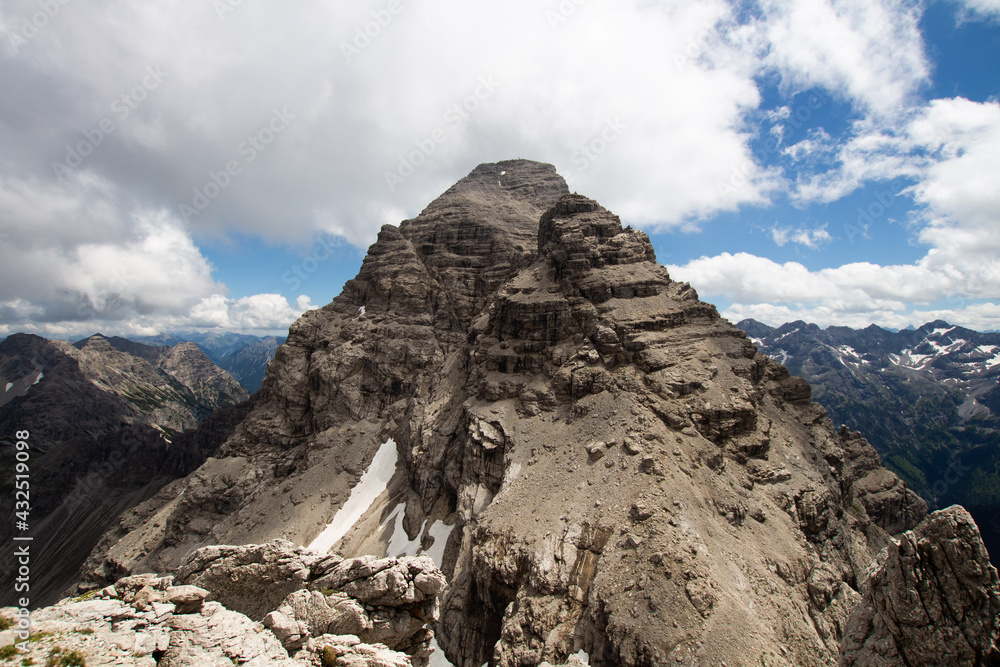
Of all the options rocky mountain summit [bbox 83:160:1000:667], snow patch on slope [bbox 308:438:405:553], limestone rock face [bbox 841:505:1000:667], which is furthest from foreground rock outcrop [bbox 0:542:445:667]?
snow patch on slope [bbox 308:438:405:553]

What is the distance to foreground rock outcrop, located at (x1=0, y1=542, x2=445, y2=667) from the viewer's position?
1153cm

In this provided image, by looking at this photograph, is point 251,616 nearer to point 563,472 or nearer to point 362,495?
point 563,472

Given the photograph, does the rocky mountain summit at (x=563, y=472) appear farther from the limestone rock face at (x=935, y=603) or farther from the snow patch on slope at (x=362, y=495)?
the snow patch on slope at (x=362, y=495)

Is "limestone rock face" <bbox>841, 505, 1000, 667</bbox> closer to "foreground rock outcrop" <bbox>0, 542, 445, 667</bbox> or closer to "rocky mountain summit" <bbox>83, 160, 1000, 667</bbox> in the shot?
"rocky mountain summit" <bbox>83, 160, 1000, 667</bbox>

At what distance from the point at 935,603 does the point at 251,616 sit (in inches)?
947

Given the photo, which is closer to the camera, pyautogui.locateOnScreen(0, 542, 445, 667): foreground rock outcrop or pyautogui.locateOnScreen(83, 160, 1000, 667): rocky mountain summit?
pyautogui.locateOnScreen(0, 542, 445, 667): foreground rock outcrop

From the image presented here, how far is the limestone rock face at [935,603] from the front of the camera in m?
12.4

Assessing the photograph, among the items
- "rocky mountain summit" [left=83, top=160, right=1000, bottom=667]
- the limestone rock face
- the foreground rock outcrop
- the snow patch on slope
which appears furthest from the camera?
the snow patch on slope

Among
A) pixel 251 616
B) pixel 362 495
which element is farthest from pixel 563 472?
pixel 362 495

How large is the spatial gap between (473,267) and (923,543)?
90.7 metres

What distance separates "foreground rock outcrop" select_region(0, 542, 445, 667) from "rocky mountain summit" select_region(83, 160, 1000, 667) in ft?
4.40

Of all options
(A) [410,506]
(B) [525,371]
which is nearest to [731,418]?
(B) [525,371]

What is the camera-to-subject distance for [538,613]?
3275cm

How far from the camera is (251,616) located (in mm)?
17047
